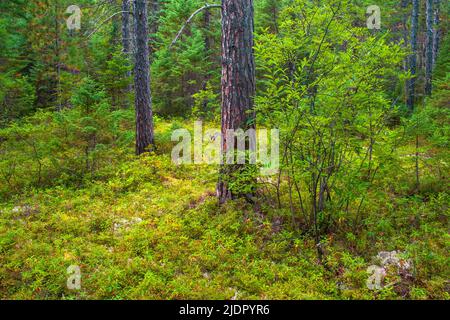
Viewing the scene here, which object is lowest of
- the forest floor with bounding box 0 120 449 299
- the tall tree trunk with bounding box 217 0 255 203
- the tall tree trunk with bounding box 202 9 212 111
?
the forest floor with bounding box 0 120 449 299

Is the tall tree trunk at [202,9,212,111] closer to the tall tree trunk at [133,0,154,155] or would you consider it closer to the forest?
the tall tree trunk at [133,0,154,155]

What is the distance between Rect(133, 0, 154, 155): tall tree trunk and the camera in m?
9.91

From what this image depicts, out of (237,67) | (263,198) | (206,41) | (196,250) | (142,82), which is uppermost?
(206,41)

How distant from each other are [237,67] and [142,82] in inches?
181

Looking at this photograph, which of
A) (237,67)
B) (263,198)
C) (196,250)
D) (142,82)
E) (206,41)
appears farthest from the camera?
(206,41)

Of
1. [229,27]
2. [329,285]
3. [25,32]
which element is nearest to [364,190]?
[329,285]

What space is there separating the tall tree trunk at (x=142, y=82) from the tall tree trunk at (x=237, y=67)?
431cm

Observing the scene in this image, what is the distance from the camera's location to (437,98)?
446 inches

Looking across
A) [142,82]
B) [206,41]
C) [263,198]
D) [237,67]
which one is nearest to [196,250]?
[263,198]

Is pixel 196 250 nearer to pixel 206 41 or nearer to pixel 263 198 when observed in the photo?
pixel 263 198

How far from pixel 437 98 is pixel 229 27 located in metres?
8.73

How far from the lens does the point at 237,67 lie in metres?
6.36

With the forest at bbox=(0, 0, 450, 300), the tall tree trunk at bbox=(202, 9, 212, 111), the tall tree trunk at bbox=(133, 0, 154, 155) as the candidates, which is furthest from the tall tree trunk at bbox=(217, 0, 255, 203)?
the tall tree trunk at bbox=(202, 9, 212, 111)

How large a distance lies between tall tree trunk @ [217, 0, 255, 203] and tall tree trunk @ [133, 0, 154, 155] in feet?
14.1
